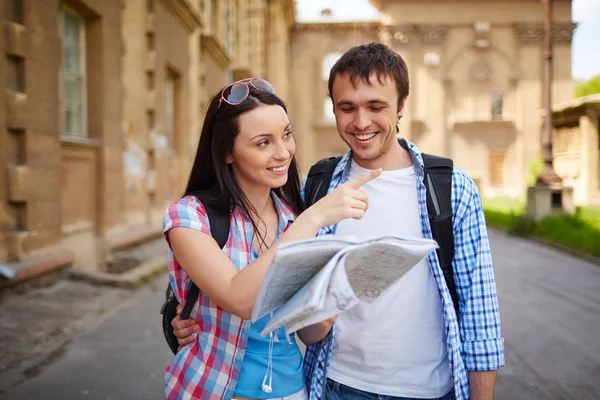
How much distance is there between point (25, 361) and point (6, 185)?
235 centimetres

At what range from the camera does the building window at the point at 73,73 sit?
738 cm

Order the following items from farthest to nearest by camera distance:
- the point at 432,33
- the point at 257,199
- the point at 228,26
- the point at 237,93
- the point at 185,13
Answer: the point at 432,33 → the point at 228,26 → the point at 185,13 → the point at 257,199 → the point at 237,93

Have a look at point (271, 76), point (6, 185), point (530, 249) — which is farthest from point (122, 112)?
point (271, 76)

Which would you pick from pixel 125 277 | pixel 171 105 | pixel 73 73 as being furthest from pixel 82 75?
pixel 171 105

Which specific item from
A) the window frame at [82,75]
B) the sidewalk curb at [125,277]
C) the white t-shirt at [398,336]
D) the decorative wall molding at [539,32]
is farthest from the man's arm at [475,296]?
the decorative wall molding at [539,32]

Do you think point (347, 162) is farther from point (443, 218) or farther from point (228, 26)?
point (228, 26)

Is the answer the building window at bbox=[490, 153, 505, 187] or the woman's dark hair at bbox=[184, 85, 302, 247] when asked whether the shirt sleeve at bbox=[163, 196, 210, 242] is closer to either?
the woman's dark hair at bbox=[184, 85, 302, 247]

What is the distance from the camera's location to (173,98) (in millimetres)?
12719

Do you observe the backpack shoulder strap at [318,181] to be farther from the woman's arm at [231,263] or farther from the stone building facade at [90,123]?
the stone building facade at [90,123]

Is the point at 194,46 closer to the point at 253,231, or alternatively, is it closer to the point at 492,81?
the point at 253,231

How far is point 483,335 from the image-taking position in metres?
1.91

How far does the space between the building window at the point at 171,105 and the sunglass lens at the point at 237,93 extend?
10.7 metres

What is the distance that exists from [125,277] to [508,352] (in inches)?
194

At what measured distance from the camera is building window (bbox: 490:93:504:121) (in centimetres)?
3192
